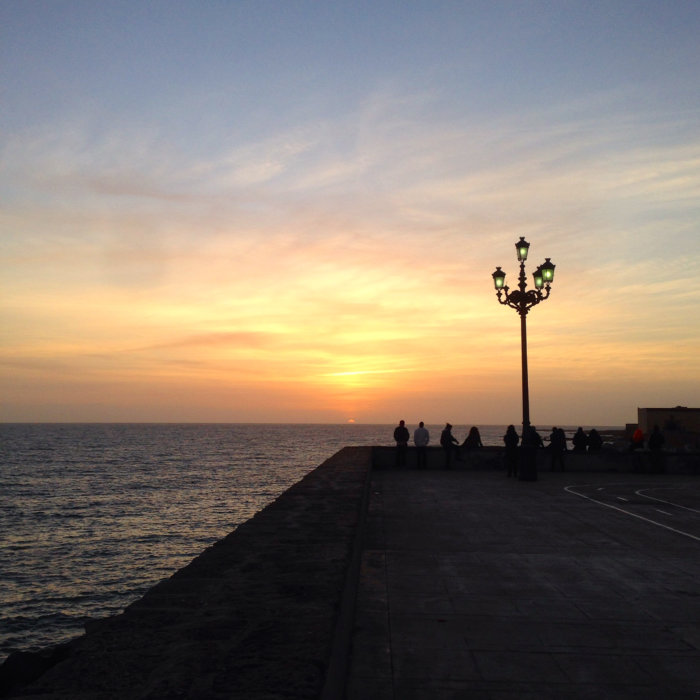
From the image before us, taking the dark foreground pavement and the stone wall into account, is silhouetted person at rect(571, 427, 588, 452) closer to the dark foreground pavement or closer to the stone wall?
the stone wall

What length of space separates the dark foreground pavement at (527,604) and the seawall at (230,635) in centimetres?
74

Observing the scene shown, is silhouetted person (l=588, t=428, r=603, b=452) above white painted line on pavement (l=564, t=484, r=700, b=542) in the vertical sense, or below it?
above

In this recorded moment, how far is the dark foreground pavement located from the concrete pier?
23mm

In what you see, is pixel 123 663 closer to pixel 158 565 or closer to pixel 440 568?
pixel 440 568

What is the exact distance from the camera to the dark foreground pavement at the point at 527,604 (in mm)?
4969

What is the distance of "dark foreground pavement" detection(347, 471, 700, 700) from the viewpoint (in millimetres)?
4969

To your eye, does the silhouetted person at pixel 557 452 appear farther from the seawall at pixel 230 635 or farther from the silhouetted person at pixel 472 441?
the seawall at pixel 230 635

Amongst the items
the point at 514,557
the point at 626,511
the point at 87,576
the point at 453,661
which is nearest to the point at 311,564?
the point at 453,661

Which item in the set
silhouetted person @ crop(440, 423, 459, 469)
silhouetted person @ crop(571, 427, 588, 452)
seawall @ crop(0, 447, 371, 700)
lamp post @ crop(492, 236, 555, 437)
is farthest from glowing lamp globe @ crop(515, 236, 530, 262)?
seawall @ crop(0, 447, 371, 700)

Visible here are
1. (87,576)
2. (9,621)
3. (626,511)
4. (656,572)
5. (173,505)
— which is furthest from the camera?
(173,505)

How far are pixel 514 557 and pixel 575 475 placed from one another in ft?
48.6

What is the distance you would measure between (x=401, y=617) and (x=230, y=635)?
306cm

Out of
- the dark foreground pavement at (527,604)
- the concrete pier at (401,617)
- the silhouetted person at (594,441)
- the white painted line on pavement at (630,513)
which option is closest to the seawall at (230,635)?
the concrete pier at (401,617)

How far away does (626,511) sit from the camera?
45.8 ft
